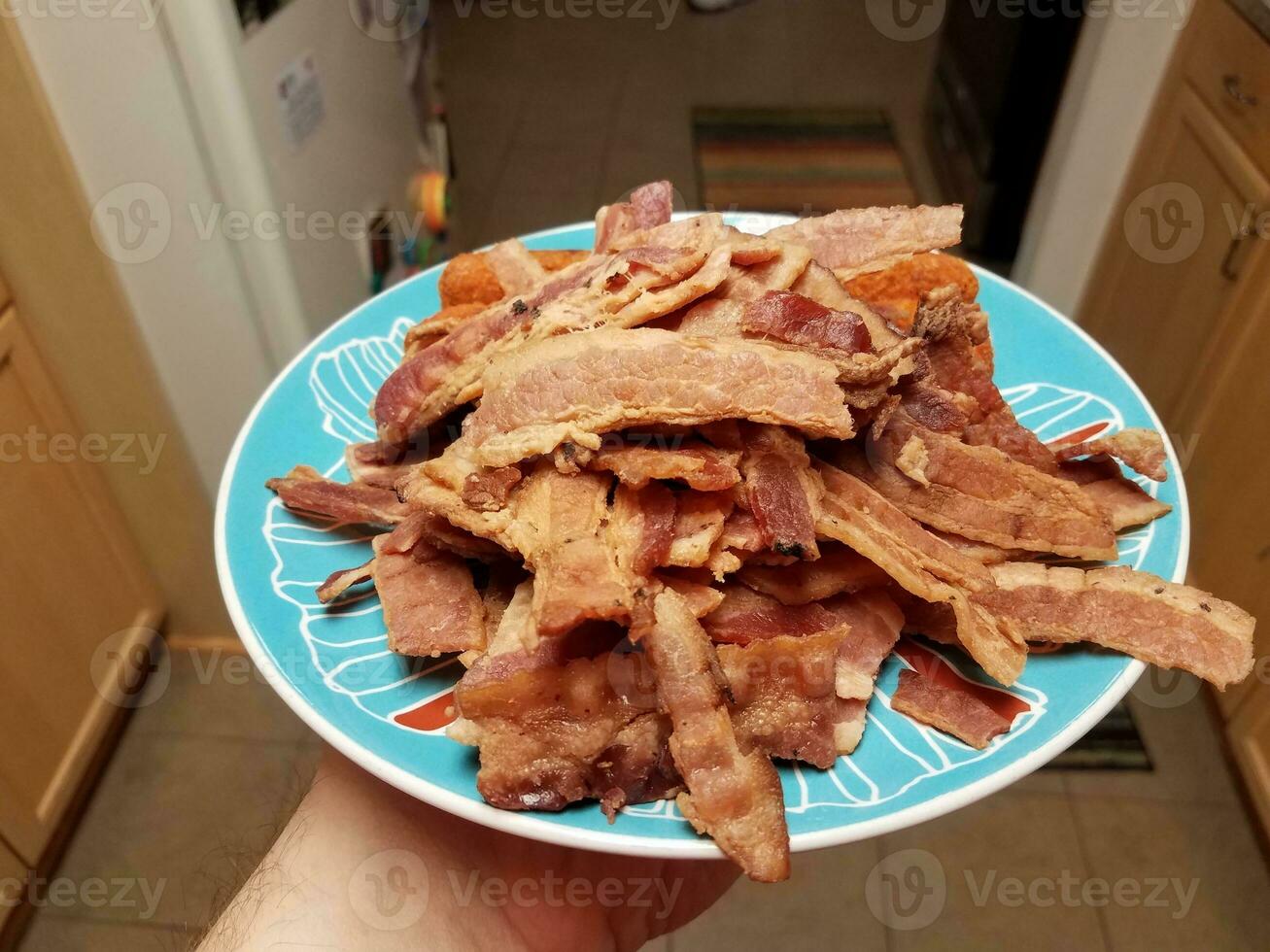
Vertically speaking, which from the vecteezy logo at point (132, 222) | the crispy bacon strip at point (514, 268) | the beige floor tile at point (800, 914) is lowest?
the beige floor tile at point (800, 914)

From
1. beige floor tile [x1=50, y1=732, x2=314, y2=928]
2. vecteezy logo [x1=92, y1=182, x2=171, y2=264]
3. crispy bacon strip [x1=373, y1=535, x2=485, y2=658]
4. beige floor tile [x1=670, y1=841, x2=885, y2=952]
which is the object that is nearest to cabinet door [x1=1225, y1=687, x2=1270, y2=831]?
beige floor tile [x1=670, y1=841, x2=885, y2=952]

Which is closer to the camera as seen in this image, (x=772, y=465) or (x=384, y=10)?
(x=772, y=465)

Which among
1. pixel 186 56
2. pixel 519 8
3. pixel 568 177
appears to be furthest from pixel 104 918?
pixel 519 8

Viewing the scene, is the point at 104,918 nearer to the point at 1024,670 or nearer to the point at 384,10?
the point at 1024,670

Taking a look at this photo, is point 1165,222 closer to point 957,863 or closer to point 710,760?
point 957,863

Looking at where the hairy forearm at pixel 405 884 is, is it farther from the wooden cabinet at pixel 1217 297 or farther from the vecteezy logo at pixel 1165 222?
the vecteezy logo at pixel 1165 222

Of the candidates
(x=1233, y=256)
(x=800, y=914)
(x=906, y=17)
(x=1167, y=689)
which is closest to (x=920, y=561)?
(x=800, y=914)

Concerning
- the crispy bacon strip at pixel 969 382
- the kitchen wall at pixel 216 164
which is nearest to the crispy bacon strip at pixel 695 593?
the crispy bacon strip at pixel 969 382
